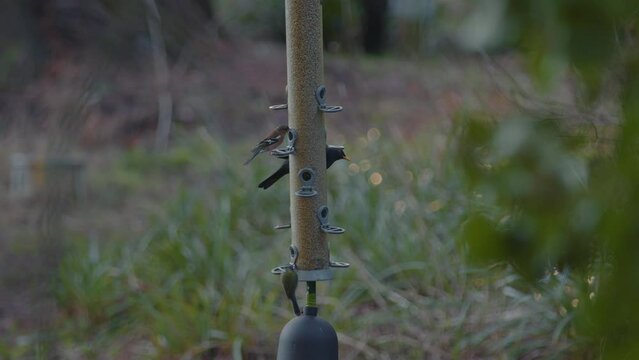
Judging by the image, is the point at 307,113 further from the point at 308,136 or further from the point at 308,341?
the point at 308,341

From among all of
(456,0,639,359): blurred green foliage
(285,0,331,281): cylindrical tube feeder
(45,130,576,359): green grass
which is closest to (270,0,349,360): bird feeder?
(285,0,331,281): cylindrical tube feeder

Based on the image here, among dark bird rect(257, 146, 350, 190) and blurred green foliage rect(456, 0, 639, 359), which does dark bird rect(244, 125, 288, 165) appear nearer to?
dark bird rect(257, 146, 350, 190)

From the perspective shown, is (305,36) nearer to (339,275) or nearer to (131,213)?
(339,275)

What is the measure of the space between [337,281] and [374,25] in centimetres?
492

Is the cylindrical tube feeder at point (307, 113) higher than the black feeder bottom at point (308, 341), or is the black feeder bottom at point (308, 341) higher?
the cylindrical tube feeder at point (307, 113)

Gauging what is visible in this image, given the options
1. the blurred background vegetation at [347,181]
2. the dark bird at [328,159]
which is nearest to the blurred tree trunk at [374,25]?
the blurred background vegetation at [347,181]

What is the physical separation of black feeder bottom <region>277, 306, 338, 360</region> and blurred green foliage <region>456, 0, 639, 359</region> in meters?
0.66

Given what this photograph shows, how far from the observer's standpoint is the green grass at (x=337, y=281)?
4176mm

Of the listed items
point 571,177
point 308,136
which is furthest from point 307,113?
point 571,177

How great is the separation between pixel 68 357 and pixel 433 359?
1556 millimetres

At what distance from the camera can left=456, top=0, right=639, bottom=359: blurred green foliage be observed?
1.32 meters

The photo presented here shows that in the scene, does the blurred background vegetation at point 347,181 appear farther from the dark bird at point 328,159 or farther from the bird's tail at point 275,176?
the bird's tail at point 275,176

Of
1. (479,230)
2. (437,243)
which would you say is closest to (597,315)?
(479,230)

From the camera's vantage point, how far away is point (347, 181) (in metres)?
5.34
